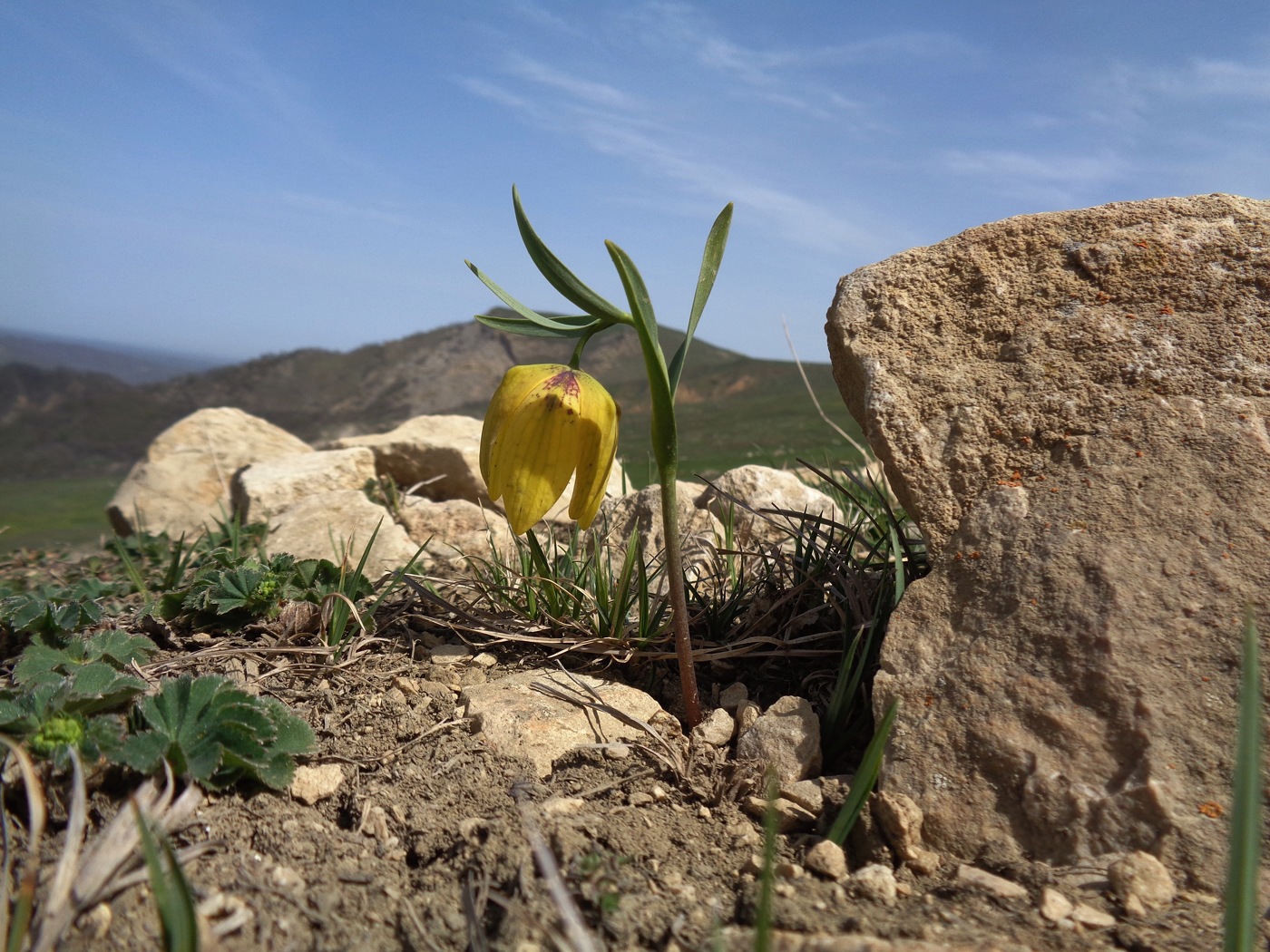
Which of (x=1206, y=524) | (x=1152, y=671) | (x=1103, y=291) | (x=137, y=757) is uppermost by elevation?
(x=1103, y=291)

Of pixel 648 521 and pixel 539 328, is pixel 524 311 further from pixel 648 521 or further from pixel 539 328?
pixel 648 521

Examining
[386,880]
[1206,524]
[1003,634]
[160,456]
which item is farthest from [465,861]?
[160,456]

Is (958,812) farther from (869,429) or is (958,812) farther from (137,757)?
(137,757)

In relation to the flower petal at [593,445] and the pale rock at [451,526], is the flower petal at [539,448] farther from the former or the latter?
the pale rock at [451,526]

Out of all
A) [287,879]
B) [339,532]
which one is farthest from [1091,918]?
[339,532]

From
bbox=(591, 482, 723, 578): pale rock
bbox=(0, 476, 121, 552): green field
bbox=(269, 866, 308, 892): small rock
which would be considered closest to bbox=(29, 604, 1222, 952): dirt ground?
bbox=(269, 866, 308, 892): small rock
